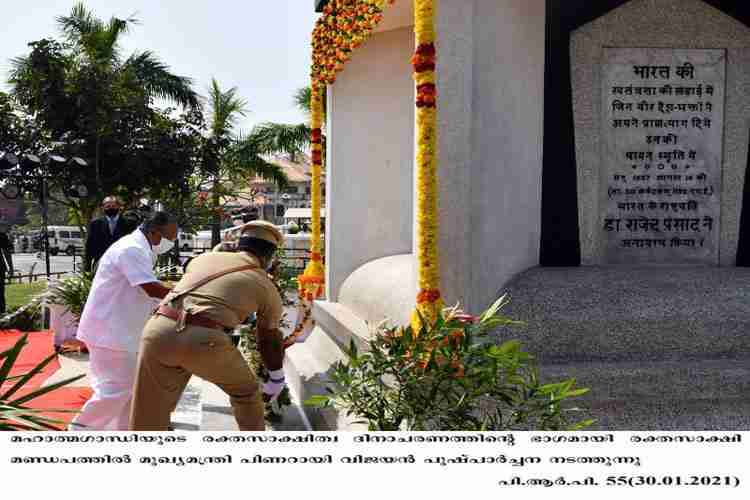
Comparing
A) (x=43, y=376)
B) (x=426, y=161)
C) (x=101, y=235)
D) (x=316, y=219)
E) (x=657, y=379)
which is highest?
(x=426, y=161)

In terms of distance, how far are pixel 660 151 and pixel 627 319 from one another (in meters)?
1.41

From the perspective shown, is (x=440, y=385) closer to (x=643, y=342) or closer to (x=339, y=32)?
(x=643, y=342)

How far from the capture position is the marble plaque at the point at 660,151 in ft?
18.6

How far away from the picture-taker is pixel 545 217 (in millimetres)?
5793

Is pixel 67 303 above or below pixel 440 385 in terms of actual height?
below

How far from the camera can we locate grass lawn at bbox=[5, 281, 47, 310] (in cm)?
1545

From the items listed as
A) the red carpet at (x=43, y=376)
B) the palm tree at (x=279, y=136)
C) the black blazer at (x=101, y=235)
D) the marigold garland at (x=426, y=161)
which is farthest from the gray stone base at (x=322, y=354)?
the palm tree at (x=279, y=136)

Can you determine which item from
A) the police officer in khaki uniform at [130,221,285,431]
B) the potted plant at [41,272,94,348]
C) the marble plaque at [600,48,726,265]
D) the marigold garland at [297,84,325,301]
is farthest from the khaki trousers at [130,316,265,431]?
the potted plant at [41,272,94,348]

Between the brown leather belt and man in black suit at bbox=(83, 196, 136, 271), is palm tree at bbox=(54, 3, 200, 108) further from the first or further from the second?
the brown leather belt

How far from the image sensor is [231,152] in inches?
1078

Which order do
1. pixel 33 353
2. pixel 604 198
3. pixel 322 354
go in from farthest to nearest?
pixel 33 353, pixel 322 354, pixel 604 198

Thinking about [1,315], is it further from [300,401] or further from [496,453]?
[496,453]

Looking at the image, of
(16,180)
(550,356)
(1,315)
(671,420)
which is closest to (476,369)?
(550,356)

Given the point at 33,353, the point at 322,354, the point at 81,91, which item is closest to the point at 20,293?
the point at 81,91
